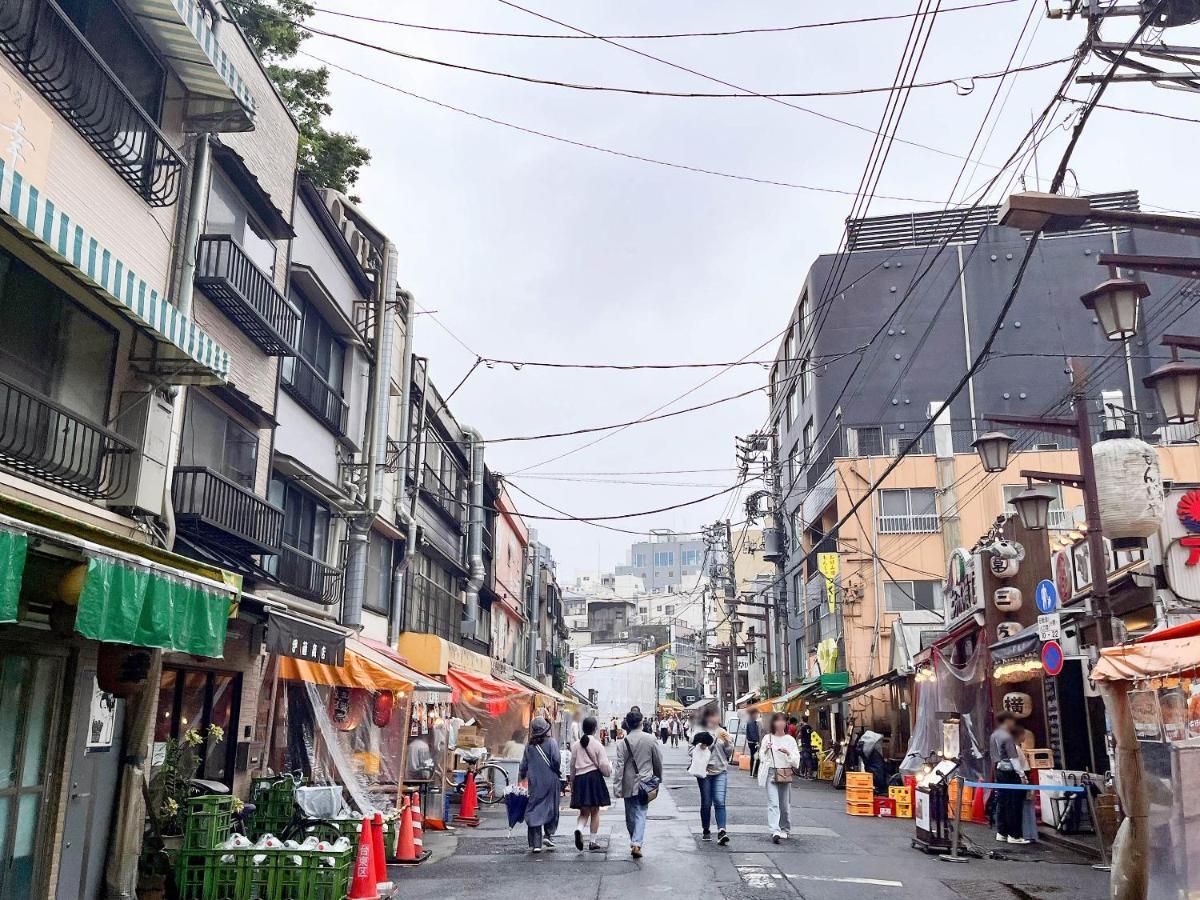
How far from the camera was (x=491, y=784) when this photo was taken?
2420 cm

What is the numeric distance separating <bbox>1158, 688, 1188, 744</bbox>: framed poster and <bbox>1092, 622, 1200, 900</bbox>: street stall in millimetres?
628

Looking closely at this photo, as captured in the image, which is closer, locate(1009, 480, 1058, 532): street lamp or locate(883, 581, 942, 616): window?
locate(1009, 480, 1058, 532): street lamp

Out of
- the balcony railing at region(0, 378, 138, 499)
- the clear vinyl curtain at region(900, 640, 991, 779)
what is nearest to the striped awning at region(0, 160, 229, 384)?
the balcony railing at region(0, 378, 138, 499)

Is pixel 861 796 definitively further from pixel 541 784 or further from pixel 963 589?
pixel 541 784

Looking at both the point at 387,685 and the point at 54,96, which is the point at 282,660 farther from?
the point at 54,96

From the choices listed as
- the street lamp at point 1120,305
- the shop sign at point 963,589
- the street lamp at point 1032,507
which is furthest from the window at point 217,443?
the shop sign at point 963,589

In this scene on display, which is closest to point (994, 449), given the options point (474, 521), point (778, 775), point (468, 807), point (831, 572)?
point (778, 775)

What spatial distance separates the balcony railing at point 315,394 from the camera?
17.1 metres

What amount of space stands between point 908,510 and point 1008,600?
61.8ft

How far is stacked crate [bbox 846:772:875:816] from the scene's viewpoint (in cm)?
1992

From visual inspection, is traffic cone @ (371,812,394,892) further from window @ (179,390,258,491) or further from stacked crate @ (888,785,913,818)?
stacked crate @ (888,785,913,818)

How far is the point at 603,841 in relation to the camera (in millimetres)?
14797

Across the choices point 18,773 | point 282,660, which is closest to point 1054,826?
point 282,660

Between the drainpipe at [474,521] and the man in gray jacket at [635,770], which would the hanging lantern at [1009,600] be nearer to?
the man in gray jacket at [635,770]
